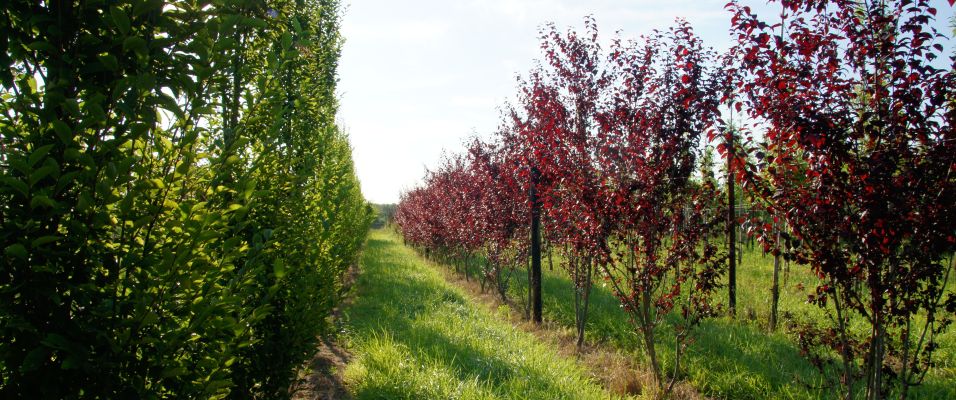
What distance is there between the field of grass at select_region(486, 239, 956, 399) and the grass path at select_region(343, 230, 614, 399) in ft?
4.19

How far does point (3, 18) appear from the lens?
1.36 m

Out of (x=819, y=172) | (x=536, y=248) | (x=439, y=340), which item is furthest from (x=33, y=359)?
(x=536, y=248)

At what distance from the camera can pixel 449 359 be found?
5.65 m

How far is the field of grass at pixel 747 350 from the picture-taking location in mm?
5223

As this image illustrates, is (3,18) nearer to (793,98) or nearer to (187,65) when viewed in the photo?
(187,65)

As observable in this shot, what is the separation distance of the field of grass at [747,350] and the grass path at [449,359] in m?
1.28

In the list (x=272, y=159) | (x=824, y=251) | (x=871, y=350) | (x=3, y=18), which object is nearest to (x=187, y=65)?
(x=3, y=18)

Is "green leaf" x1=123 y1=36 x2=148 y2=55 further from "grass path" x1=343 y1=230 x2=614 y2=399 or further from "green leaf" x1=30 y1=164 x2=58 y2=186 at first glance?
"grass path" x1=343 y1=230 x2=614 y2=399

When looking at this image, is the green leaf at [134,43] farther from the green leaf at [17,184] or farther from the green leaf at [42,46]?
the green leaf at [17,184]

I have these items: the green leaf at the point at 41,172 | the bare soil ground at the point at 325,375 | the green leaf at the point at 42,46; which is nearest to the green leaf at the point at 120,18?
the green leaf at the point at 42,46

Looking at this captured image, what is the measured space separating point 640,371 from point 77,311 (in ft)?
18.2

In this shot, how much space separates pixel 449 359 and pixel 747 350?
12.5ft

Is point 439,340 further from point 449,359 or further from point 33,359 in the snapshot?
point 33,359

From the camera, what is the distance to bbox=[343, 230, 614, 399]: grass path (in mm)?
4727
